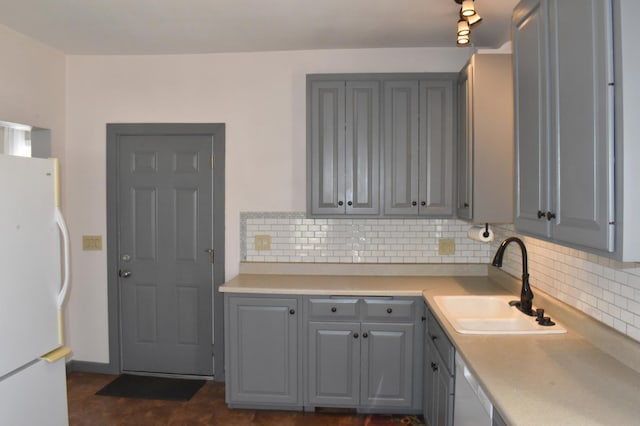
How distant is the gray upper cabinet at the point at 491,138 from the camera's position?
264 centimetres

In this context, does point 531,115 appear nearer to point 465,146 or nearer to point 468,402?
point 465,146

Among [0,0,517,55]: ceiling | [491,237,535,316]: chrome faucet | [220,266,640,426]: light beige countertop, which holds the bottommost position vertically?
[220,266,640,426]: light beige countertop

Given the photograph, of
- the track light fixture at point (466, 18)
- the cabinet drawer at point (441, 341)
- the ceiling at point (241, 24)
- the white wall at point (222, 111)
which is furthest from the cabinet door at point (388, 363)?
the ceiling at point (241, 24)

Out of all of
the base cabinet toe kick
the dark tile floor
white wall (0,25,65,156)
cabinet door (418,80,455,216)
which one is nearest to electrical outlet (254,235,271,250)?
the base cabinet toe kick

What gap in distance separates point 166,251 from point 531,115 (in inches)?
111

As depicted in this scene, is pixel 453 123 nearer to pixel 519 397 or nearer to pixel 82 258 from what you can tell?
pixel 519 397

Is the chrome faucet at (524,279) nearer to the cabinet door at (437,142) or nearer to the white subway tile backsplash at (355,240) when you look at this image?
the cabinet door at (437,142)

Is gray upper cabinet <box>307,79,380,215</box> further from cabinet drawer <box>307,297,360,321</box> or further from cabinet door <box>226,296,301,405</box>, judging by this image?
cabinet door <box>226,296,301,405</box>

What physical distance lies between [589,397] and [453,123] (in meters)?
2.04

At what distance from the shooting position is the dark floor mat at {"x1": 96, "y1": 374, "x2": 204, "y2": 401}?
3281 mm

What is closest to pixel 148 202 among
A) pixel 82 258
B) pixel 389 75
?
pixel 82 258

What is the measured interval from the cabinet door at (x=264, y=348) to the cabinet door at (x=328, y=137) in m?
0.80

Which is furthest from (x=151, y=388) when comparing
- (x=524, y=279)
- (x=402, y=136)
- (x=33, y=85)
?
(x=524, y=279)

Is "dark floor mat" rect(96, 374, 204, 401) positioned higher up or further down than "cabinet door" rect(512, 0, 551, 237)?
further down
